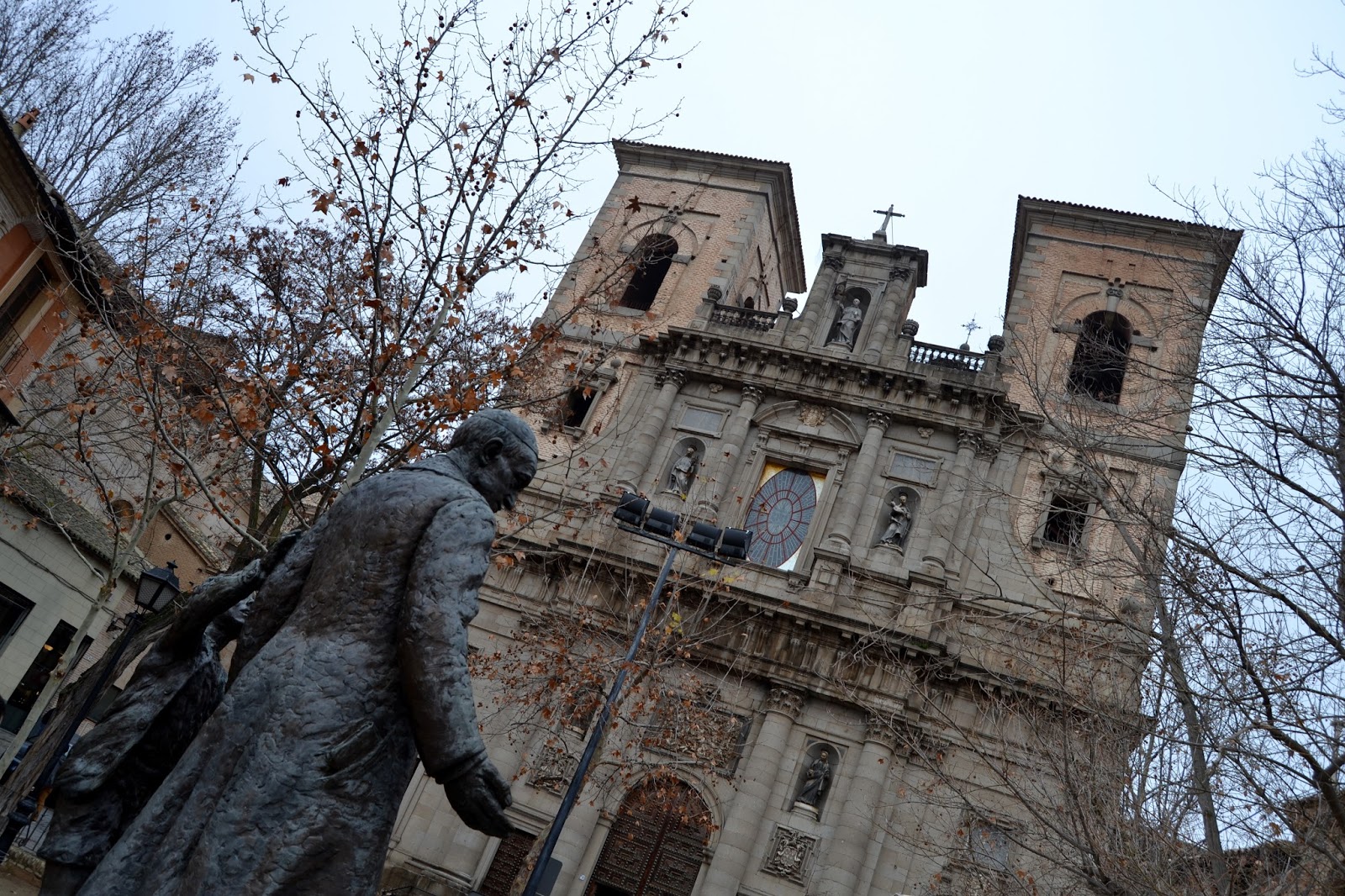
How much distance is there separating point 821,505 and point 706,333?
17.6 ft

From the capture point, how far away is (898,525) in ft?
79.1

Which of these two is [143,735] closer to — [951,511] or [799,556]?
[799,556]

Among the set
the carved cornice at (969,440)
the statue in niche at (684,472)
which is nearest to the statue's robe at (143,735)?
the statue in niche at (684,472)

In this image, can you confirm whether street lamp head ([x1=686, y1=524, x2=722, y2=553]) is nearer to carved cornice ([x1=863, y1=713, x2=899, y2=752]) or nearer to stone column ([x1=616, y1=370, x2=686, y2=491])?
carved cornice ([x1=863, y1=713, x2=899, y2=752])

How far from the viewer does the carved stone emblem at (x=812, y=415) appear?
25.8 m

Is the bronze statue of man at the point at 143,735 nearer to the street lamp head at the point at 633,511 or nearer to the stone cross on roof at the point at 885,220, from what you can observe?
the street lamp head at the point at 633,511

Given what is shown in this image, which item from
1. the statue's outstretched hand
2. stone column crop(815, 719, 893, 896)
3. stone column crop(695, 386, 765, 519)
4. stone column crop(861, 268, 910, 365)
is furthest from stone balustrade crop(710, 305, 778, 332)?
the statue's outstretched hand

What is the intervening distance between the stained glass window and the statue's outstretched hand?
21.6 m

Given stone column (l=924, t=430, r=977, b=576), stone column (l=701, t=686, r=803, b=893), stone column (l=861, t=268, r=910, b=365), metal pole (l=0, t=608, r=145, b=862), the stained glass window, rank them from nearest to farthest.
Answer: metal pole (l=0, t=608, r=145, b=862)
stone column (l=701, t=686, r=803, b=893)
stone column (l=924, t=430, r=977, b=576)
the stained glass window
stone column (l=861, t=268, r=910, b=365)

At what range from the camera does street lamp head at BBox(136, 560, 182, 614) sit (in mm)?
11883

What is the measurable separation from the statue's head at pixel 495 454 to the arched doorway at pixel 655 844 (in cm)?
1727

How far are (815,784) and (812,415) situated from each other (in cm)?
887

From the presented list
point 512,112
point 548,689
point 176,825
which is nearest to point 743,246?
point 548,689

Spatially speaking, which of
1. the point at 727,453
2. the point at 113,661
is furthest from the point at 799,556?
the point at 113,661
